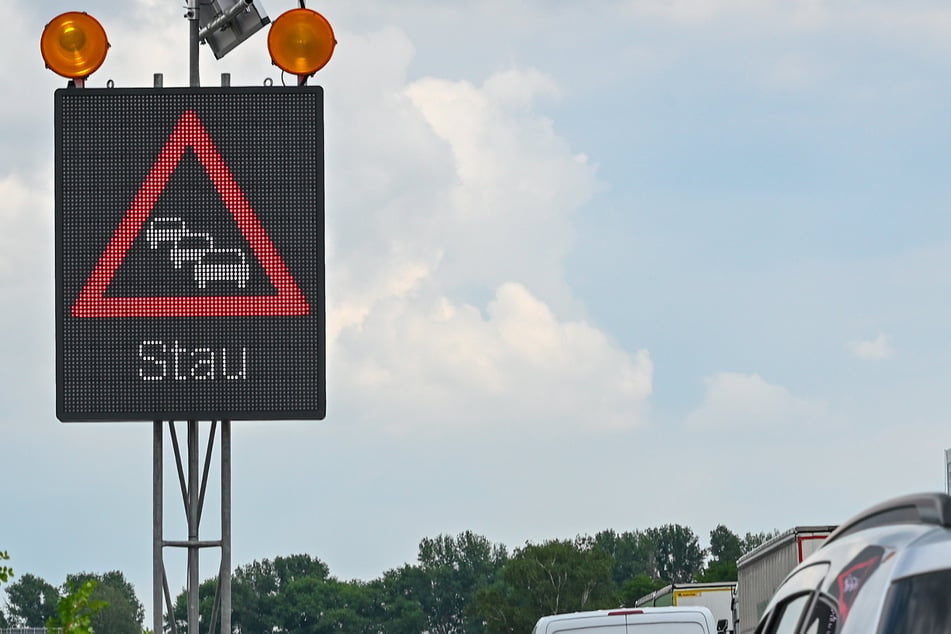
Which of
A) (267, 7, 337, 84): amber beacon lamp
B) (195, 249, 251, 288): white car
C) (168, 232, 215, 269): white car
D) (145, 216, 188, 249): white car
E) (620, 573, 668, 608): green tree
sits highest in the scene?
(620, 573, 668, 608): green tree

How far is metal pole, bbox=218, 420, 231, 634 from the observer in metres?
11.1

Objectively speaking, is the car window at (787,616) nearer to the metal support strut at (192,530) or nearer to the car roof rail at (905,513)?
the car roof rail at (905,513)

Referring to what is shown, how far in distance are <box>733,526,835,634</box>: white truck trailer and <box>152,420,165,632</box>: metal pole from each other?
17065mm

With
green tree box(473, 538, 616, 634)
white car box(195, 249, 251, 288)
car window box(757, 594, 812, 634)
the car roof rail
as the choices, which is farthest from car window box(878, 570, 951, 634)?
green tree box(473, 538, 616, 634)

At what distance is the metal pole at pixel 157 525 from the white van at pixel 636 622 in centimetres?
434

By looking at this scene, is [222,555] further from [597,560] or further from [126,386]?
[597,560]

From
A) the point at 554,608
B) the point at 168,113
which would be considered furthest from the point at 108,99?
the point at 554,608

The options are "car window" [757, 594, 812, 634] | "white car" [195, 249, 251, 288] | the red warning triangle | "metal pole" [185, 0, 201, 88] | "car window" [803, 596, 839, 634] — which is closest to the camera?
"car window" [803, 596, 839, 634]

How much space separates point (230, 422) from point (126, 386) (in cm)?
80

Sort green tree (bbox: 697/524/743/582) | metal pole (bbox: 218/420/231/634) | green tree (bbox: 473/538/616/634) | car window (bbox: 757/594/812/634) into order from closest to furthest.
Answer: car window (bbox: 757/594/812/634) → metal pole (bbox: 218/420/231/634) → green tree (bbox: 473/538/616/634) → green tree (bbox: 697/524/743/582)

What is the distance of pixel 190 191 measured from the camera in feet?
35.1

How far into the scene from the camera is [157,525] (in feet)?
36.6

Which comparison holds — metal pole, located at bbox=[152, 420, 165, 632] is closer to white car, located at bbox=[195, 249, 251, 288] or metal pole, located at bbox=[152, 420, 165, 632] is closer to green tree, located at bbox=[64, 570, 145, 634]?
white car, located at bbox=[195, 249, 251, 288]

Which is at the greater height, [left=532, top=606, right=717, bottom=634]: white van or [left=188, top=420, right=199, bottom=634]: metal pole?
[left=188, top=420, right=199, bottom=634]: metal pole
